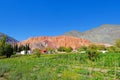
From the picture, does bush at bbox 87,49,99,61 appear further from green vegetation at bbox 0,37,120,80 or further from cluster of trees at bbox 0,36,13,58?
cluster of trees at bbox 0,36,13,58

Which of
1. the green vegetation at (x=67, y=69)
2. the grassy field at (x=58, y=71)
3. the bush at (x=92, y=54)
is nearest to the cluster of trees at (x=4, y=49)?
the green vegetation at (x=67, y=69)

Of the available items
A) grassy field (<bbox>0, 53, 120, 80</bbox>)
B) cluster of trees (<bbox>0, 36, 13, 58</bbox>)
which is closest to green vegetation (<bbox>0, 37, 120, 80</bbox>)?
grassy field (<bbox>0, 53, 120, 80</bbox>)

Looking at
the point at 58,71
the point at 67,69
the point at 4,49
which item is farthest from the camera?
the point at 4,49

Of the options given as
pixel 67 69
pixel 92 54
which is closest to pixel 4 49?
pixel 92 54

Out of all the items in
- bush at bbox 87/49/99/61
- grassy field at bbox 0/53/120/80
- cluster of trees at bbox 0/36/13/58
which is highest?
cluster of trees at bbox 0/36/13/58

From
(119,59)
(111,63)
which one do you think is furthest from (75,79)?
(119,59)

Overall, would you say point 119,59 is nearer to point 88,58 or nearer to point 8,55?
point 88,58

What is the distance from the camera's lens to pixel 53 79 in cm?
1530

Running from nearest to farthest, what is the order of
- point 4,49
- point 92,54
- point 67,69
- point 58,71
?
point 58,71
point 67,69
point 92,54
point 4,49

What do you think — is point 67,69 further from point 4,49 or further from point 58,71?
point 4,49

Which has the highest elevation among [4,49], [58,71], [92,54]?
[4,49]

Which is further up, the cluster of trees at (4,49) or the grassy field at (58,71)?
the cluster of trees at (4,49)

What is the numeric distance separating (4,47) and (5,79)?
217ft

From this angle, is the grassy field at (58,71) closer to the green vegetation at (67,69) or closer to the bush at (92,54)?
the green vegetation at (67,69)
